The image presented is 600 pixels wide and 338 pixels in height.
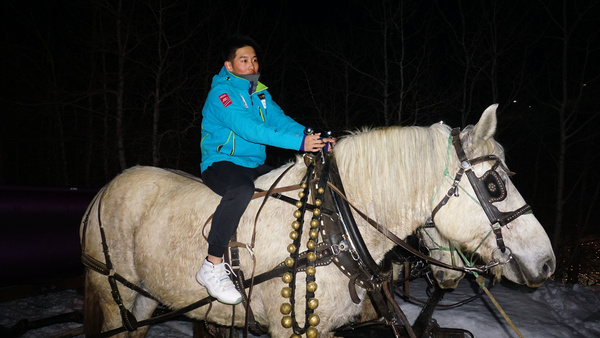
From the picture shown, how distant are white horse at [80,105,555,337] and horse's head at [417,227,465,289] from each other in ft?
0.82

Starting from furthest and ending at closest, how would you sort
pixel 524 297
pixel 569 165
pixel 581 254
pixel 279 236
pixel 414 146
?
1. pixel 569 165
2. pixel 581 254
3. pixel 524 297
4. pixel 279 236
5. pixel 414 146

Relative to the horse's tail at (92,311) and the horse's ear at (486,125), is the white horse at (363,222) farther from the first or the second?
the horse's tail at (92,311)

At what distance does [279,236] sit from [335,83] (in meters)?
13.5

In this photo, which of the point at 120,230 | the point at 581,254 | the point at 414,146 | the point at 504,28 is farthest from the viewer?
the point at 581,254

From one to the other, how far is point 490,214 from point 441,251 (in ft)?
2.26

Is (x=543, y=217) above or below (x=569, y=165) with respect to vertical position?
below

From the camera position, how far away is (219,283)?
6.74ft

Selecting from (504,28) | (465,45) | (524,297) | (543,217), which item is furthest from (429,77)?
(543,217)

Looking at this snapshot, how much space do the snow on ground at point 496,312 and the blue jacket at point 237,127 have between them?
10.5 feet

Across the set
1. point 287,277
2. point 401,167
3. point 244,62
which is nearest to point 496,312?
point 401,167

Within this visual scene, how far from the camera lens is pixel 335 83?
48.5 ft

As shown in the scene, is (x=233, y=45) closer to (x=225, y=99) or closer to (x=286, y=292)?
(x=225, y=99)

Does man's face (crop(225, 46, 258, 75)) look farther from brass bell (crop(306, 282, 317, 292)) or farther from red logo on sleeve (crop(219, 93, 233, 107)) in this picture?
brass bell (crop(306, 282, 317, 292))

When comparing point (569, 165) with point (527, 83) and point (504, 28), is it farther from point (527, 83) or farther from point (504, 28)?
point (504, 28)
